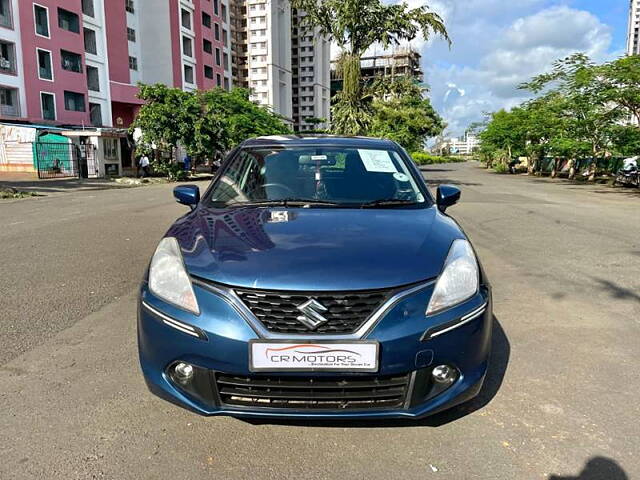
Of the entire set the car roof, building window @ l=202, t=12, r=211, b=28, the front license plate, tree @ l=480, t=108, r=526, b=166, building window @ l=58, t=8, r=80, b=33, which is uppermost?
building window @ l=202, t=12, r=211, b=28

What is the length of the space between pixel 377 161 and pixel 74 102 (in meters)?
37.7

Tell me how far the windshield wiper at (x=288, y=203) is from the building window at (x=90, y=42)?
4087cm

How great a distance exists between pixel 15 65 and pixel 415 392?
3605 centimetres

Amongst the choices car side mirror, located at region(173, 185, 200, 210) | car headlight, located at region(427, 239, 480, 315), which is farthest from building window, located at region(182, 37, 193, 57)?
car headlight, located at region(427, 239, 480, 315)

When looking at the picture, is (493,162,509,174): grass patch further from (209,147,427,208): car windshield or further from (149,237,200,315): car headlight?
(149,237,200,315): car headlight

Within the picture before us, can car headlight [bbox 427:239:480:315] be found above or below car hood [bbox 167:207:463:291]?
below

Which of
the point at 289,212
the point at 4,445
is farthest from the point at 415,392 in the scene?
the point at 4,445

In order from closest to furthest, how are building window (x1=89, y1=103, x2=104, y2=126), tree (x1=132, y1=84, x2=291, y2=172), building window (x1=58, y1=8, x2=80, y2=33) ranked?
→ 1. tree (x1=132, y1=84, x2=291, y2=172)
2. building window (x1=58, y1=8, x2=80, y2=33)
3. building window (x1=89, y1=103, x2=104, y2=126)

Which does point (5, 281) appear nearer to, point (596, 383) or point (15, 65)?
point (596, 383)

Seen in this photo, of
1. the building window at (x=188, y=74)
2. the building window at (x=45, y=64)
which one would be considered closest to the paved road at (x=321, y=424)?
the building window at (x=45, y=64)

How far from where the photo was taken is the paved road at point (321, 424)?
2328 mm

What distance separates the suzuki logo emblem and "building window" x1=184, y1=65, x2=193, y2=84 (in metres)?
54.5

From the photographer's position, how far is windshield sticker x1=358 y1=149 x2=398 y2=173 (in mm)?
3838

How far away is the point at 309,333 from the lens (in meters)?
2.23
